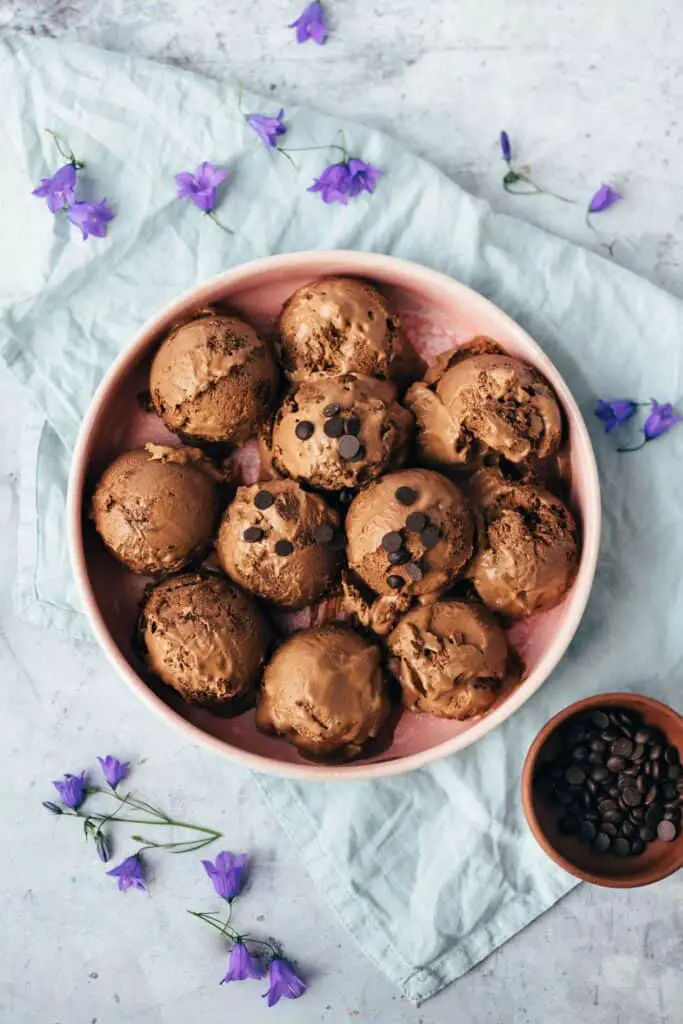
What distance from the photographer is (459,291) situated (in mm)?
1849

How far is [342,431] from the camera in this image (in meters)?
1.71

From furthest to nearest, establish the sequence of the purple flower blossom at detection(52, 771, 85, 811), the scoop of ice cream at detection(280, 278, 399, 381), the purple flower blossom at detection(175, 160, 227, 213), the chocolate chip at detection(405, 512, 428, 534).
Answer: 1. the purple flower blossom at detection(52, 771, 85, 811)
2. the purple flower blossom at detection(175, 160, 227, 213)
3. the scoop of ice cream at detection(280, 278, 399, 381)
4. the chocolate chip at detection(405, 512, 428, 534)

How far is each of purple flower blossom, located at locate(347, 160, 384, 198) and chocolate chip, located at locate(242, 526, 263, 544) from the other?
751mm

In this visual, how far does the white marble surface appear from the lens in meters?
2.09

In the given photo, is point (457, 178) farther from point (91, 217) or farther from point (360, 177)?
point (91, 217)

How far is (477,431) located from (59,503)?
89 centimetres

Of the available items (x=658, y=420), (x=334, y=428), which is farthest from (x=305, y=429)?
(x=658, y=420)

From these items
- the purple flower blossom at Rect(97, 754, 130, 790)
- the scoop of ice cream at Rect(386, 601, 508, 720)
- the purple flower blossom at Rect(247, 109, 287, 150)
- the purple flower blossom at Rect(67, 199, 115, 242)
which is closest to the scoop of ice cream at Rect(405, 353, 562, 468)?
the scoop of ice cream at Rect(386, 601, 508, 720)

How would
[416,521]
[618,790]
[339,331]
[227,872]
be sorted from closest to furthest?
1. [416,521]
2. [339,331]
3. [618,790]
4. [227,872]

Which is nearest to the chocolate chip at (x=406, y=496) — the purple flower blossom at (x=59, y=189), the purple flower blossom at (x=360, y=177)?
the purple flower blossom at (x=360, y=177)

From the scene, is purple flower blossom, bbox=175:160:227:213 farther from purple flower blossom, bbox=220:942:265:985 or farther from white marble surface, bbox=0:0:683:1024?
purple flower blossom, bbox=220:942:265:985

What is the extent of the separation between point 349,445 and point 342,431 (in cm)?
3

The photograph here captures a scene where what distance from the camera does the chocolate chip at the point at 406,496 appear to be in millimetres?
1701

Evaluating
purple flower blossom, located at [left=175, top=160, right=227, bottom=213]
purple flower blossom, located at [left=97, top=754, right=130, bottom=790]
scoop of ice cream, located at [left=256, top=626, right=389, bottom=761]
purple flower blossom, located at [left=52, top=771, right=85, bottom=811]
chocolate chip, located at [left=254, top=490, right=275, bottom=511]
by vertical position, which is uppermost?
purple flower blossom, located at [left=175, top=160, right=227, bottom=213]
